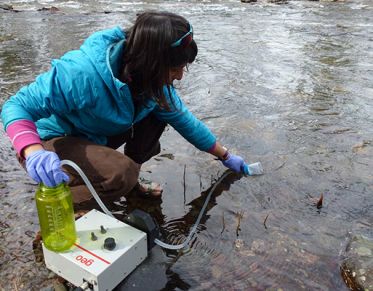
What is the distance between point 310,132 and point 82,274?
3.27m

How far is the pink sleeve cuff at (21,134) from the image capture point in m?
2.34

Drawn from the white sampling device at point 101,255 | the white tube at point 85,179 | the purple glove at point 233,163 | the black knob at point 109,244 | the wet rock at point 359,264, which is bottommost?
the wet rock at point 359,264

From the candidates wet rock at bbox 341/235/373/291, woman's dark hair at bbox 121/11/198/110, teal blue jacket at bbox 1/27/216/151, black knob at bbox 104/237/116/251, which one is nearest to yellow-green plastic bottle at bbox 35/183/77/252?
black knob at bbox 104/237/116/251

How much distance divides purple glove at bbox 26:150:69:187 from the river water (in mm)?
647

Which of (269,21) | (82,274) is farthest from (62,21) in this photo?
(82,274)

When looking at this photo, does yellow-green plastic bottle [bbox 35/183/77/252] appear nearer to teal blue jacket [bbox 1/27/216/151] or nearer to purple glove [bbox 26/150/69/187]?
purple glove [bbox 26/150/69/187]

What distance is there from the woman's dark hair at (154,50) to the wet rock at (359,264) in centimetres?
164

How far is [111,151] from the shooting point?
9.28 feet

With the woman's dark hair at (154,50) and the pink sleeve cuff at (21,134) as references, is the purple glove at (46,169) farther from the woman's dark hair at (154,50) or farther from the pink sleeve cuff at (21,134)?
the woman's dark hair at (154,50)

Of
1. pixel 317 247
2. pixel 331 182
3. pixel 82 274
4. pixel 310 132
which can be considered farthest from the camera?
pixel 310 132

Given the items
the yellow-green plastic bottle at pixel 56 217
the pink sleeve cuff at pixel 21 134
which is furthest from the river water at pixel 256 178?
the pink sleeve cuff at pixel 21 134

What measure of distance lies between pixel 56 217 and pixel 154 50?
3.54 ft

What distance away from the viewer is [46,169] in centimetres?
216

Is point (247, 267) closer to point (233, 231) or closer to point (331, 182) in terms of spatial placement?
point (233, 231)
